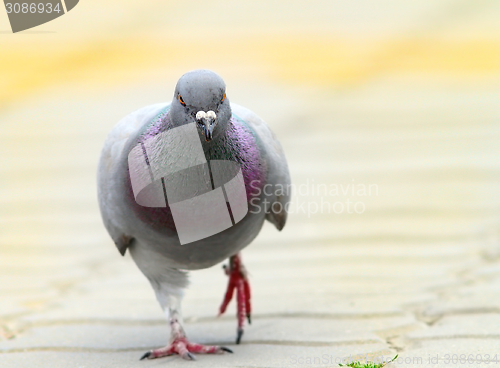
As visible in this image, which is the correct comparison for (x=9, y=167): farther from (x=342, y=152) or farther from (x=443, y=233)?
(x=443, y=233)

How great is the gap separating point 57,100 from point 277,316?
954 centimetres

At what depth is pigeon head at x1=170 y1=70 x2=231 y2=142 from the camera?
3350mm

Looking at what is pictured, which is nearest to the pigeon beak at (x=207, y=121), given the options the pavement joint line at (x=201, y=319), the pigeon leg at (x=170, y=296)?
the pigeon leg at (x=170, y=296)

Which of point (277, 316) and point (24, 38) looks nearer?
point (277, 316)

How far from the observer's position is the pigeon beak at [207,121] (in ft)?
10.8

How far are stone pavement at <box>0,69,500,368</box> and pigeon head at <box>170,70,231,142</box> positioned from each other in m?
1.33

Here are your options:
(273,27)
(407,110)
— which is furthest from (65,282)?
(273,27)

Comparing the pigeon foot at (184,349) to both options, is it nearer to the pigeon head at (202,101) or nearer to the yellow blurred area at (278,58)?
the pigeon head at (202,101)

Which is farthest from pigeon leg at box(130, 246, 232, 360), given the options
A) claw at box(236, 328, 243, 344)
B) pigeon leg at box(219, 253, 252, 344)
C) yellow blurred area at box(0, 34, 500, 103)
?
yellow blurred area at box(0, 34, 500, 103)

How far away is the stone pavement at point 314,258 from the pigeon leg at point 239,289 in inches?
4.2

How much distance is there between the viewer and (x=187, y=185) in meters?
3.55

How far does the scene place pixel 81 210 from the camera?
309 inches

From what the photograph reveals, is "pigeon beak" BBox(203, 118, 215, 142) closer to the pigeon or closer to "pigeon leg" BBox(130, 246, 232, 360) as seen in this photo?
the pigeon

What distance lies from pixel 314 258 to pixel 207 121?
3039 mm
